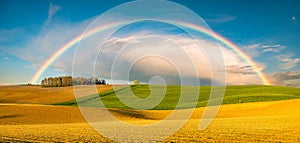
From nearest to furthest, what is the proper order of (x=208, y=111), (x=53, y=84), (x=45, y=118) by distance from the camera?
(x=45, y=118) → (x=208, y=111) → (x=53, y=84)

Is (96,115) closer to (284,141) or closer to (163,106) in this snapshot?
(163,106)

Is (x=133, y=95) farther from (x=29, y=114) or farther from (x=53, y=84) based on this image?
(x=53, y=84)

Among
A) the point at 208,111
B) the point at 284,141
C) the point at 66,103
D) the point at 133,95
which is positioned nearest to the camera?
the point at 284,141

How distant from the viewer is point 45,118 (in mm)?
40906

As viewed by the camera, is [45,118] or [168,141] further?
[45,118]

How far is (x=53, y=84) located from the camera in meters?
114

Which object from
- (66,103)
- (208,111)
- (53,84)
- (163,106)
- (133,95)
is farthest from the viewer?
(53,84)

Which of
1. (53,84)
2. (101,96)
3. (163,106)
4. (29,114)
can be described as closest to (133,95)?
(101,96)

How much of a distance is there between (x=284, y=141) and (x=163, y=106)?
4983 cm

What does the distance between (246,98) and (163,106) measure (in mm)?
19384

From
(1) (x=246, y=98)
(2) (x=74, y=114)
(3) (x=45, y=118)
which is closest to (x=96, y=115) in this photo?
(2) (x=74, y=114)

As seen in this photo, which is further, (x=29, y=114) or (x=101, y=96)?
(x=101, y=96)

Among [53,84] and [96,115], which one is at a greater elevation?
[53,84]

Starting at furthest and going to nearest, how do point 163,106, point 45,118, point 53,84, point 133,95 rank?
point 53,84, point 133,95, point 163,106, point 45,118
